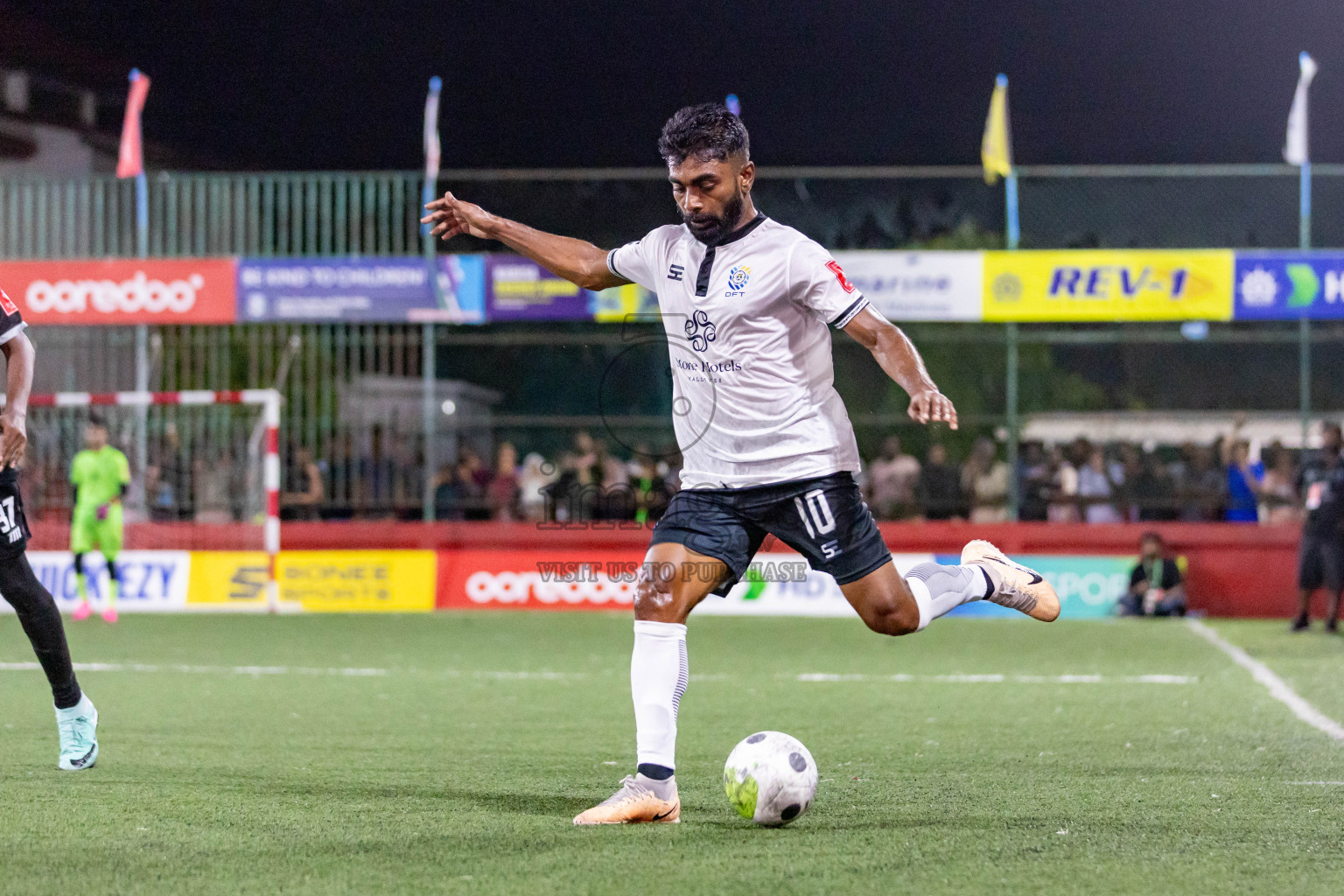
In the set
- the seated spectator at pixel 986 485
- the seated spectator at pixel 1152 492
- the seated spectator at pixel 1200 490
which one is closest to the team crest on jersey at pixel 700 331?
the seated spectator at pixel 986 485

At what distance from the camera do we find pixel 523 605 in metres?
16.4

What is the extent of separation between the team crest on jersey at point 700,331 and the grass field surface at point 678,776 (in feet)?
5.16

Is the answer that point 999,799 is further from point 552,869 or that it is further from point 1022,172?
point 1022,172

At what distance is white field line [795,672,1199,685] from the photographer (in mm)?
9727

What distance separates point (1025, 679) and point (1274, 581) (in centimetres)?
761

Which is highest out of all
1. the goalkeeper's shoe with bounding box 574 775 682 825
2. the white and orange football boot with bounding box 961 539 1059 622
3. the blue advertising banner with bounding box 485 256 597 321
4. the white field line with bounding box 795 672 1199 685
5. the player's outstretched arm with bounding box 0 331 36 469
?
the blue advertising banner with bounding box 485 256 597 321

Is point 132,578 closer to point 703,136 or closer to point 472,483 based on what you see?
point 472,483

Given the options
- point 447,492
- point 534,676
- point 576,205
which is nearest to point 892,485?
point 576,205

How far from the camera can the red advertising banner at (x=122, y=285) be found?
16578mm

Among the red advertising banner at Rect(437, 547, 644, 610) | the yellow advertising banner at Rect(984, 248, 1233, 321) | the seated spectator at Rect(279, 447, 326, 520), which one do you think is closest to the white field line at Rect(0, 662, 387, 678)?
the red advertising banner at Rect(437, 547, 644, 610)

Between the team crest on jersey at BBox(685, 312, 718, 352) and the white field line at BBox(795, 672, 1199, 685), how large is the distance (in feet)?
17.1

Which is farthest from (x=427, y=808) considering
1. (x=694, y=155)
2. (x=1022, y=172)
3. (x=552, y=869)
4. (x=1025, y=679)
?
(x=1022, y=172)

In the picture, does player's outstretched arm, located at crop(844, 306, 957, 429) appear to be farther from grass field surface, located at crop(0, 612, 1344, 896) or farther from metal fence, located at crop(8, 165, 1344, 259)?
metal fence, located at crop(8, 165, 1344, 259)

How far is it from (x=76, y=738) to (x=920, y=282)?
457 inches
